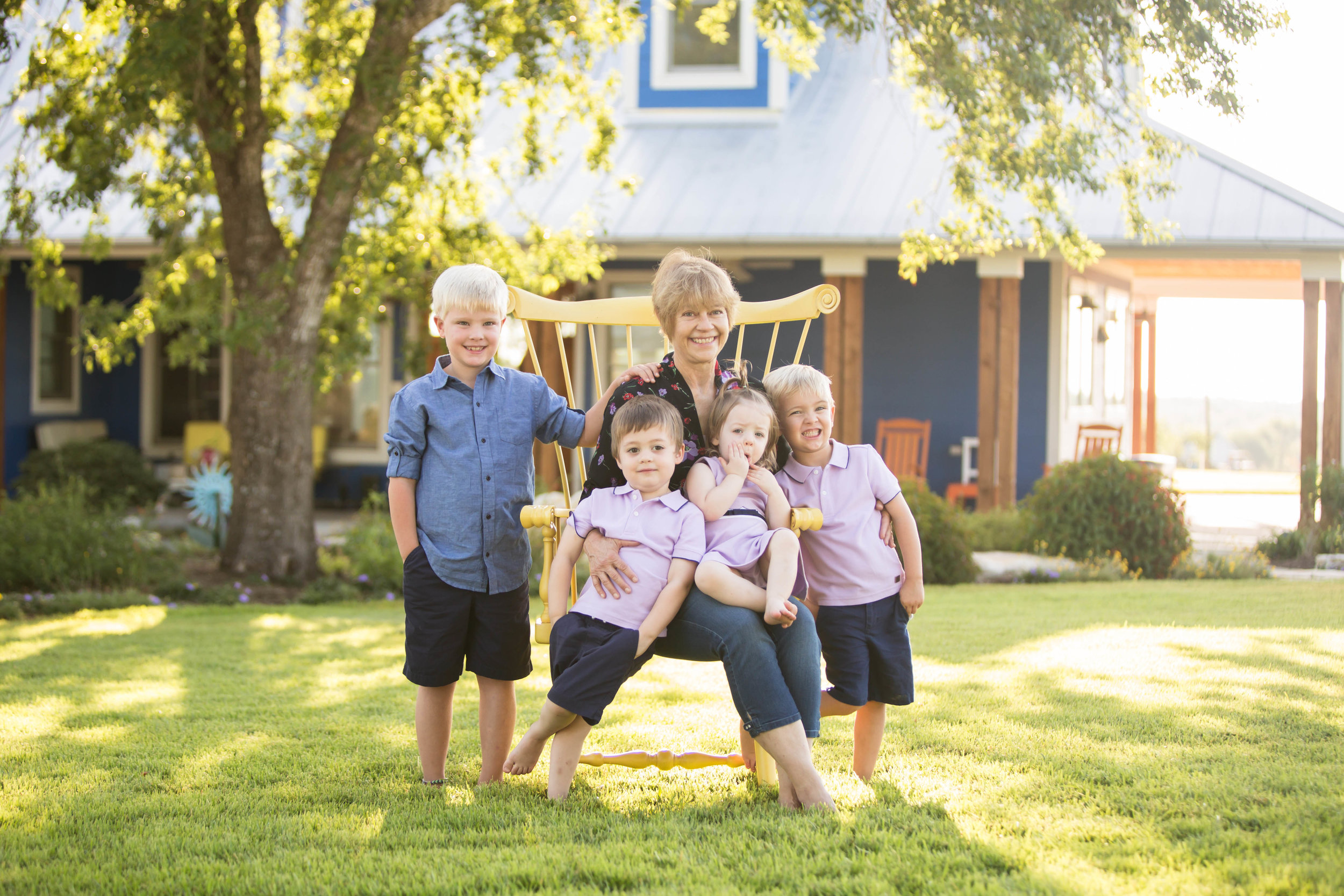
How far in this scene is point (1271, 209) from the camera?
9398 mm

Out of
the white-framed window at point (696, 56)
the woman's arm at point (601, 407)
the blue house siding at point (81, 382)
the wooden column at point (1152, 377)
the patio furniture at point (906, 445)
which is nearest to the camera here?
the woman's arm at point (601, 407)

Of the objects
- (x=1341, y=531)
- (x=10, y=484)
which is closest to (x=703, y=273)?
(x=1341, y=531)

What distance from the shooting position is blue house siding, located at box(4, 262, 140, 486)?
38.3ft

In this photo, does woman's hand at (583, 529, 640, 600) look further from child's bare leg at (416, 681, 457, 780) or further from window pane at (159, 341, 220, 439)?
window pane at (159, 341, 220, 439)

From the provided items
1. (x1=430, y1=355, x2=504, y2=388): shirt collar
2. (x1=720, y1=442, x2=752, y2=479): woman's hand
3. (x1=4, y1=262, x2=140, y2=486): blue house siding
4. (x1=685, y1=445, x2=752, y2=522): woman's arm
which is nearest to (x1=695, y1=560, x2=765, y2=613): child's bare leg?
(x1=685, y1=445, x2=752, y2=522): woman's arm

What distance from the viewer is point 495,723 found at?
296 centimetres

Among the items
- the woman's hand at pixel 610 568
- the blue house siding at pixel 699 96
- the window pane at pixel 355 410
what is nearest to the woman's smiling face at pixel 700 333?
the woman's hand at pixel 610 568

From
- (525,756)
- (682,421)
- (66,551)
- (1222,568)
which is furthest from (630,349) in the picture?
(1222,568)

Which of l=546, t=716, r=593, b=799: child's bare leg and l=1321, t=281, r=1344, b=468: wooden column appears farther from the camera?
l=1321, t=281, r=1344, b=468: wooden column

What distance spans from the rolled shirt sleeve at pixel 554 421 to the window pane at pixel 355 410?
947 centimetres

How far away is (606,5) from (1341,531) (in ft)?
20.4

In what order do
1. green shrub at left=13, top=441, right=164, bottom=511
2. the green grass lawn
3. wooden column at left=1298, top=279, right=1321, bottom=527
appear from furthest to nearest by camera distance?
green shrub at left=13, top=441, right=164, bottom=511 → wooden column at left=1298, top=279, right=1321, bottom=527 → the green grass lawn

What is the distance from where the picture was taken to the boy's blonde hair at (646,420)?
2.74 meters

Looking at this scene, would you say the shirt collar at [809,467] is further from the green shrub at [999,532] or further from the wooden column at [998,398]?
the wooden column at [998,398]
